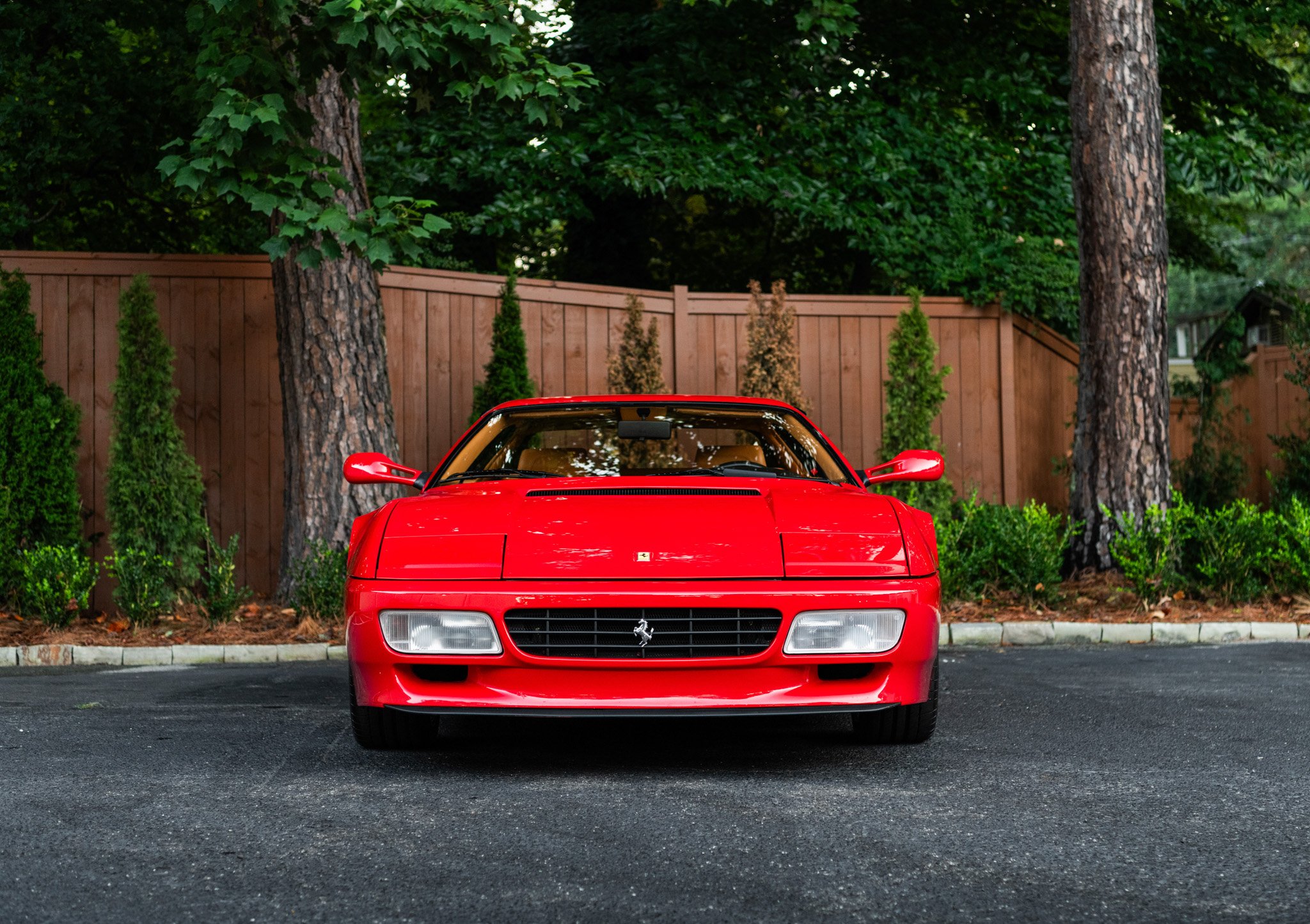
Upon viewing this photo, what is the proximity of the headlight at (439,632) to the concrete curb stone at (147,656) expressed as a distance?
426 cm

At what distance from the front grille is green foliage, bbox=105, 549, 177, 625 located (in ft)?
17.0

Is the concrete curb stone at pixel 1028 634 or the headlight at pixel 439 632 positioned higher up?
the headlight at pixel 439 632

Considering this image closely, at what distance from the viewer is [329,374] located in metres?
9.22

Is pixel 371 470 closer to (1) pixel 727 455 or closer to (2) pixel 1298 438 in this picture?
(1) pixel 727 455

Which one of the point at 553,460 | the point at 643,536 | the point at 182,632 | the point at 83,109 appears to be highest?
the point at 83,109

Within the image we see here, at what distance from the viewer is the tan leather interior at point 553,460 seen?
5895mm

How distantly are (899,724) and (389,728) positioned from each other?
6.19 ft

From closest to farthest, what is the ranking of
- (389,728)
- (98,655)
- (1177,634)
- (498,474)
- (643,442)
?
(389,728), (498,474), (643,442), (98,655), (1177,634)

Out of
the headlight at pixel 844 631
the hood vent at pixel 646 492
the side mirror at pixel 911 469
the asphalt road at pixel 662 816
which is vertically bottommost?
the asphalt road at pixel 662 816

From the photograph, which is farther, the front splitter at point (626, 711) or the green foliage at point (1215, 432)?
the green foliage at point (1215, 432)

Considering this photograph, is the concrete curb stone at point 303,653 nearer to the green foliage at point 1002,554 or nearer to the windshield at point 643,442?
the windshield at point 643,442

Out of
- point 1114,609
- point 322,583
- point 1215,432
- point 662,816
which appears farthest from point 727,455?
point 1215,432

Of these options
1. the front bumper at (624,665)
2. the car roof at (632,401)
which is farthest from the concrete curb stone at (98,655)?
the front bumper at (624,665)

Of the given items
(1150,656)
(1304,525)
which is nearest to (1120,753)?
(1150,656)
